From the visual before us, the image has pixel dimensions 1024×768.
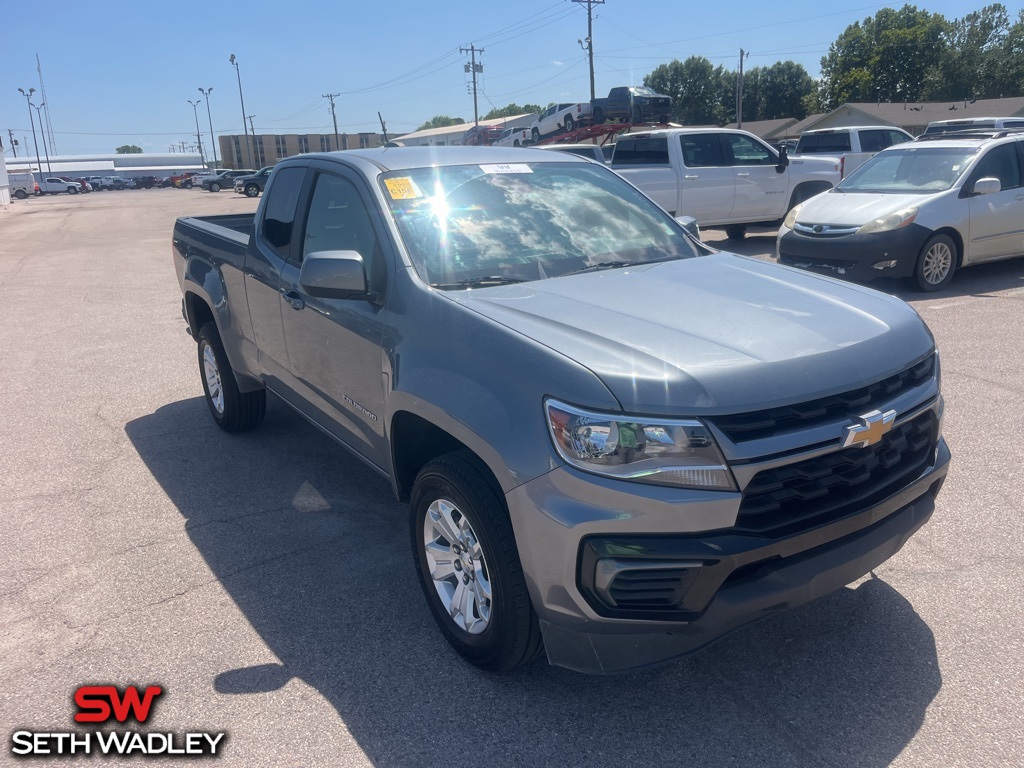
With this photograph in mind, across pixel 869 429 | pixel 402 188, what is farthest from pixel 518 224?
pixel 869 429

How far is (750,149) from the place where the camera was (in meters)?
14.2

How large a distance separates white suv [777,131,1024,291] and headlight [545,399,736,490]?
302 inches

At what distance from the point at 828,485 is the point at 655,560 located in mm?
646

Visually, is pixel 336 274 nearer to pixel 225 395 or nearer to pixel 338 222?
pixel 338 222

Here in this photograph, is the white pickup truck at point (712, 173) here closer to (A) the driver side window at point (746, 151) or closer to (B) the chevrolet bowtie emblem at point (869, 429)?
(A) the driver side window at point (746, 151)

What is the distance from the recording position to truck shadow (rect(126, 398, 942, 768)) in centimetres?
265

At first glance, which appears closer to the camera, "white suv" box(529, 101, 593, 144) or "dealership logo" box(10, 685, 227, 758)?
"dealership logo" box(10, 685, 227, 758)

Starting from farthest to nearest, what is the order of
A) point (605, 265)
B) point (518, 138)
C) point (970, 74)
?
point (970, 74) → point (518, 138) → point (605, 265)

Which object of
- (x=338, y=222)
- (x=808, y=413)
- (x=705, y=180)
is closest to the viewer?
(x=808, y=413)

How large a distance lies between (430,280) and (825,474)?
66.5 inches

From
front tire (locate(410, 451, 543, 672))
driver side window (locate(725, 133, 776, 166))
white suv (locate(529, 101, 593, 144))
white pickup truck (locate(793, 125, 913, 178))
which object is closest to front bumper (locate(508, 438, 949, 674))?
front tire (locate(410, 451, 543, 672))

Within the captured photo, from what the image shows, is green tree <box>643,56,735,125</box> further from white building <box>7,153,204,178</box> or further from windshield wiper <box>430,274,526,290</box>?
windshield wiper <box>430,274,526,290</box>

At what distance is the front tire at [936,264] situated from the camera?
9227mm

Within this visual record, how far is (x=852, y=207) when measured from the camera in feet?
31.9
